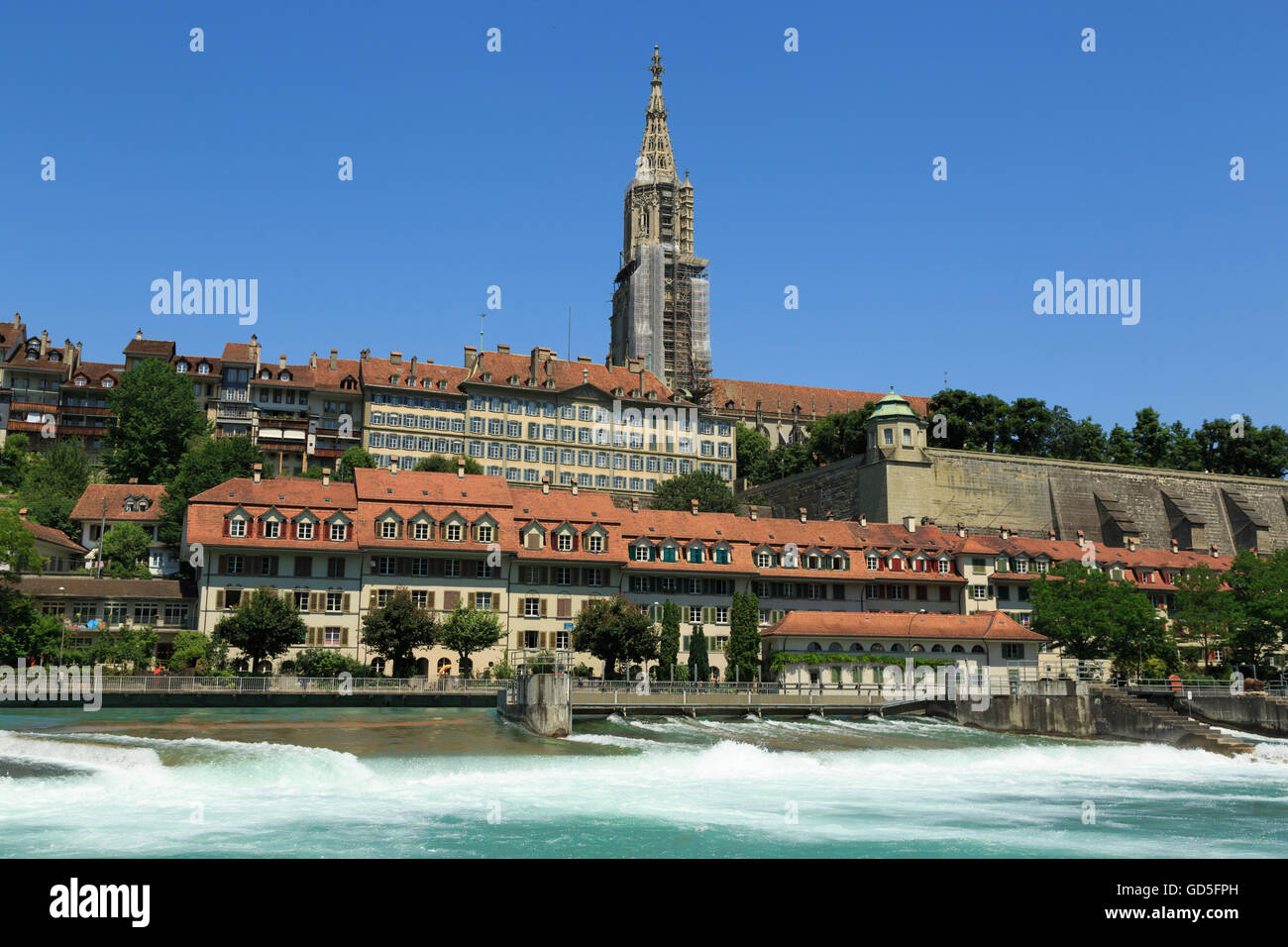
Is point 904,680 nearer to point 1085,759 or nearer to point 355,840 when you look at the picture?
point 1085,759

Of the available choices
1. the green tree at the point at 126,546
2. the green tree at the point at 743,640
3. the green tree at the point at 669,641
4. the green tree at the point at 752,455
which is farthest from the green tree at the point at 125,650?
the green tree at the point at 752,455

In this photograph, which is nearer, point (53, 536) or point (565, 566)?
point (565, 566)

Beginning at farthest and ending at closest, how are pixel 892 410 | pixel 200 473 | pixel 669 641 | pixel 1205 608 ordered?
pixel 892 410 < pixel 200 473 < pixel 1205 608 < pixel 669 641

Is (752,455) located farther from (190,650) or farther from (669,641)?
(190,650)

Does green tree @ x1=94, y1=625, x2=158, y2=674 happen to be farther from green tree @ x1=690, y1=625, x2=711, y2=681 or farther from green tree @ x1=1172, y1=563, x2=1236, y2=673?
green tree @ x1=1172, y1=563, x2=1236, y2=673

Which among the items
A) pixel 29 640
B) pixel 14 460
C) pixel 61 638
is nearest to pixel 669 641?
pixel 61 638

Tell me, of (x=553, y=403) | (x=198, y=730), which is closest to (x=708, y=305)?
(x=553, y=403)
